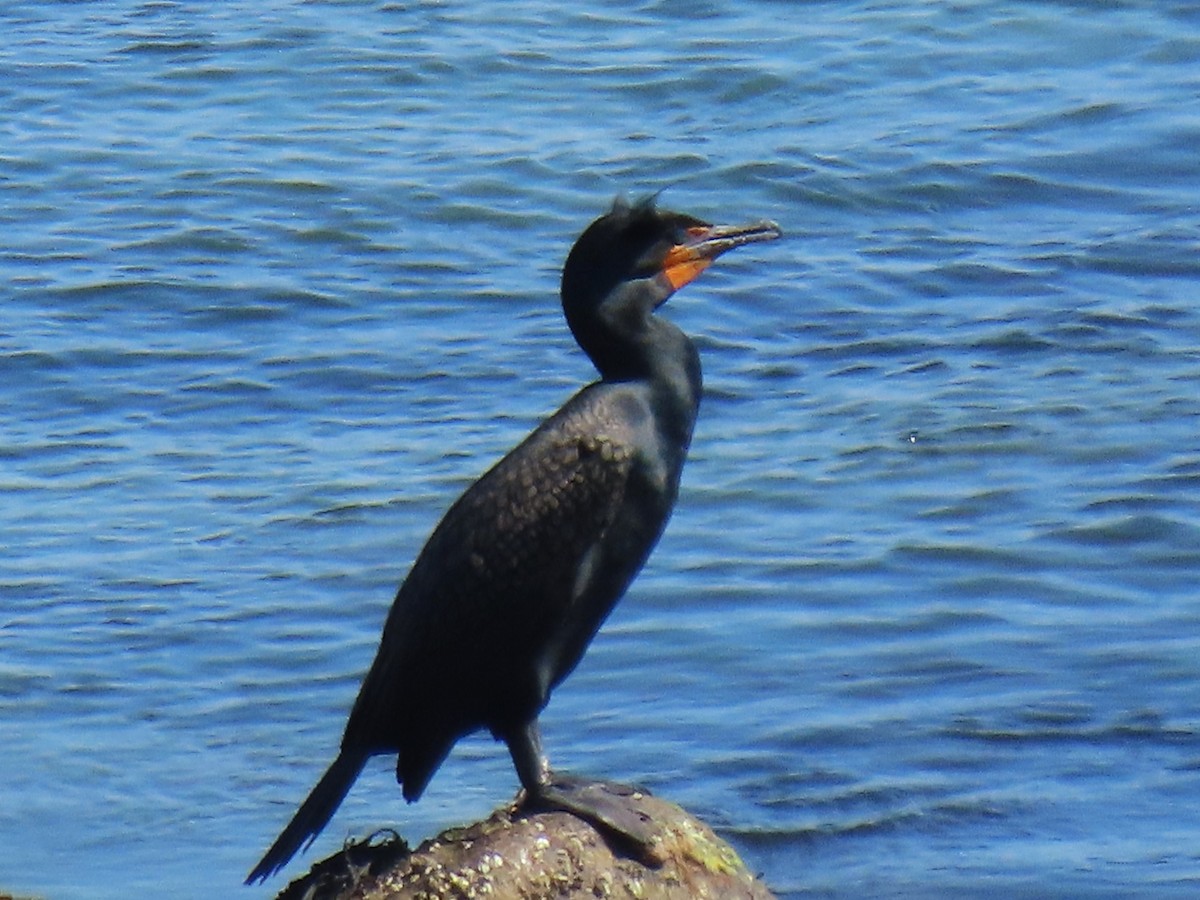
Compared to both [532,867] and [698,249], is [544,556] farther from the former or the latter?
[698,249]

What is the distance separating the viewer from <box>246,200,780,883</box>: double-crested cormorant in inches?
201

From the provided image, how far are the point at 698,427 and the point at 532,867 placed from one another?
188 inches

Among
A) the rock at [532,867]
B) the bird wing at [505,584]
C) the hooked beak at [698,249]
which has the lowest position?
the rock at [532,867]

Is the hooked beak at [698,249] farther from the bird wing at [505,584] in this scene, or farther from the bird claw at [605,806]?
the bird claw at [605,806]

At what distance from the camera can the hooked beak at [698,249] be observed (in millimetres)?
5352

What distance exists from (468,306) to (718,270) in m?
1.12

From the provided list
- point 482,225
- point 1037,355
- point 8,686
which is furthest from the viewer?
point 482,225

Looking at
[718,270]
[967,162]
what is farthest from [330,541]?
[967,162]

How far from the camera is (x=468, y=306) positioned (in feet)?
35.6

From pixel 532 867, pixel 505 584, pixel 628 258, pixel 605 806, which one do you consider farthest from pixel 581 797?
pixel 628 258

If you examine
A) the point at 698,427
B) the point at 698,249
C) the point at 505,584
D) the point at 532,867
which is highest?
the point at 698,249

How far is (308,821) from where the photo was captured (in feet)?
16.5

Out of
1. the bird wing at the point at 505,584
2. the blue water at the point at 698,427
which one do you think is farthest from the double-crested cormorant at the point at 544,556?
the blue water at the point at 698,427

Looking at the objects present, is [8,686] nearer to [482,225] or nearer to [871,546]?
[871,546]
